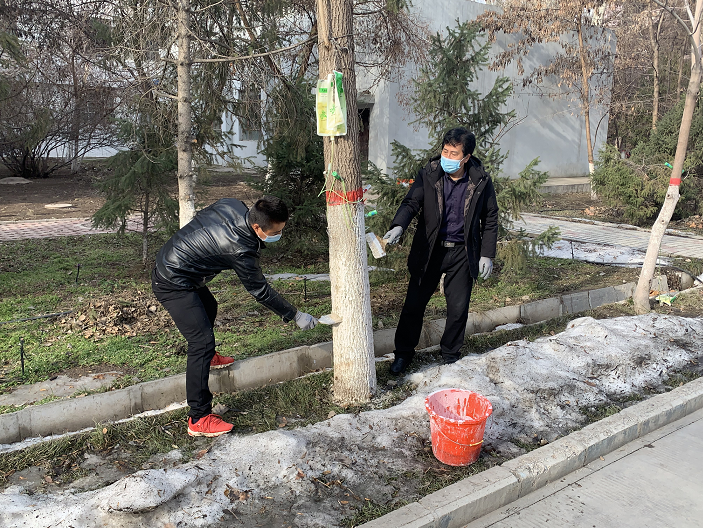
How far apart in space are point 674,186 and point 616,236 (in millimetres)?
5904

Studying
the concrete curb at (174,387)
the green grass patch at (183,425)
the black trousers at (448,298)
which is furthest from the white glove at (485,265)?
the concrete curb at (174,387)

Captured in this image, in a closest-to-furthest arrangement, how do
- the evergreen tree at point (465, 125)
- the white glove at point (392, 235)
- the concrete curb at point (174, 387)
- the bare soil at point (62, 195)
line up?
1. the concrete curb at point (174, 387)
2. the white glove at point (392, 235)
3. the evergreen tree at point (465, 125)
4. the bare soil at point (62, 195)

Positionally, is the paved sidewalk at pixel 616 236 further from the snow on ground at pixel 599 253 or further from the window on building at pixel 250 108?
the window on building at pixel 250 108

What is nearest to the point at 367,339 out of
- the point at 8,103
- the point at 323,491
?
the point at 323,491

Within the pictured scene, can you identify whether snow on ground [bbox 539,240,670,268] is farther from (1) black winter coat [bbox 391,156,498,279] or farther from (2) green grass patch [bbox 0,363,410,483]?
(2) green grass patch [bbox 0,363,410,483]

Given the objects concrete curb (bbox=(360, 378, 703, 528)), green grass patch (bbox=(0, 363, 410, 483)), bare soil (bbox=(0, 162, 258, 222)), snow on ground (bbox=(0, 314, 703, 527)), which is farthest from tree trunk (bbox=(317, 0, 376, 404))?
bare soil (bbox=(0, 162, 258, 222))

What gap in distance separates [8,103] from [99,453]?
15.7 metres

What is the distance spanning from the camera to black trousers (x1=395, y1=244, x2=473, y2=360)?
4973mm

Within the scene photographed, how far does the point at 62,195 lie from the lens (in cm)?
1620

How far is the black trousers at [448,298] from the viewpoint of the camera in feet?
16.3

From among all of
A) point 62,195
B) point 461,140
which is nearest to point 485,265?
point 461,140

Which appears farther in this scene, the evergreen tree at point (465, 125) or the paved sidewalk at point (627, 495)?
the evergreen tree at point (465, 125)

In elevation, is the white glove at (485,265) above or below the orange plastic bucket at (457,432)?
above

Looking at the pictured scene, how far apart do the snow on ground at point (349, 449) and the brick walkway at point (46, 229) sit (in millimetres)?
7297
